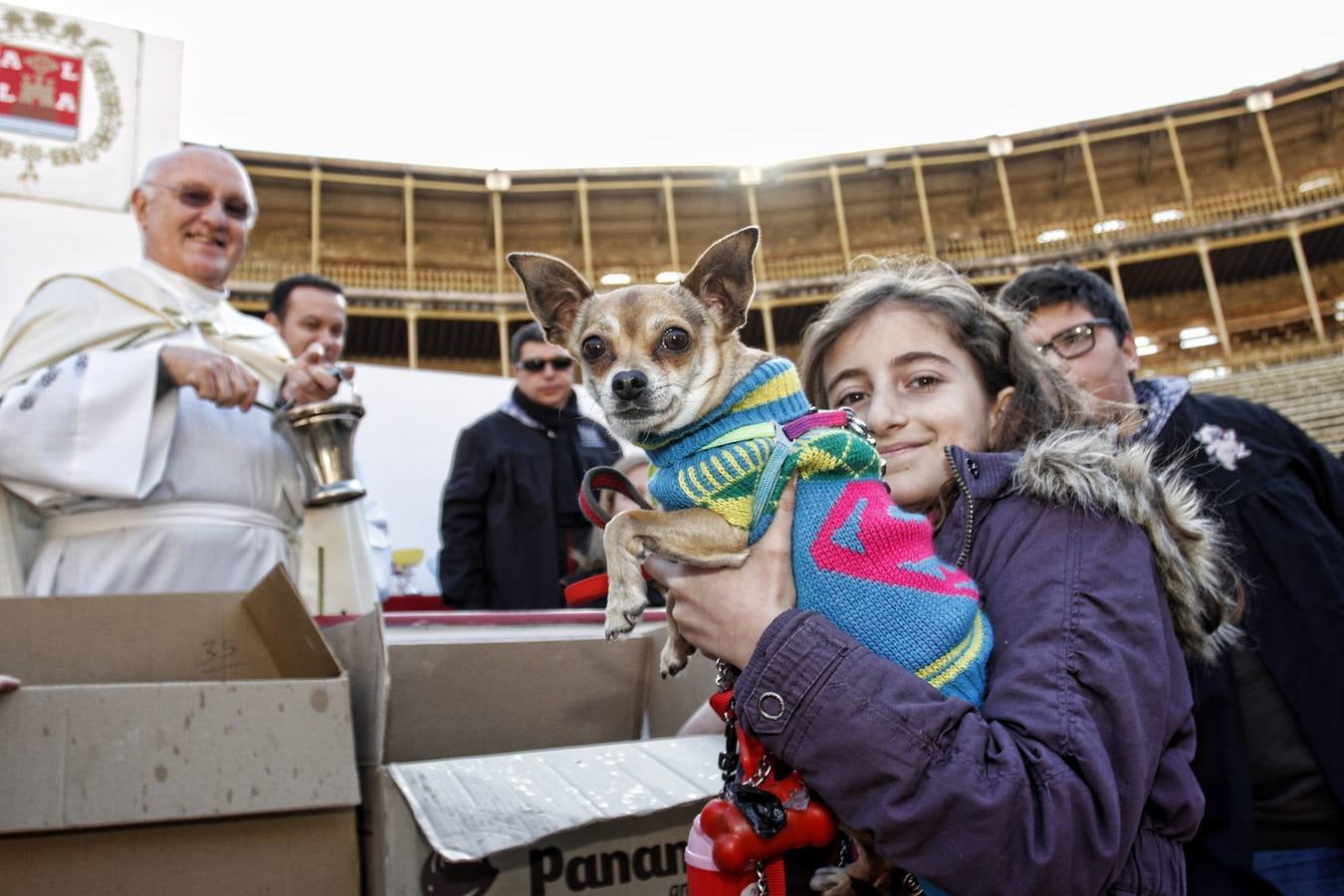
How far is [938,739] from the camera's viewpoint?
113 cm

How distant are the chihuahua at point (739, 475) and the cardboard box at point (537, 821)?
0.73ft

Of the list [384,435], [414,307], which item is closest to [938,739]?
[384,435]

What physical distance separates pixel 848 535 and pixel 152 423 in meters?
2.19

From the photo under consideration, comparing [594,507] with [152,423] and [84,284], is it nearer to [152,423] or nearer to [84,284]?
[152,423]

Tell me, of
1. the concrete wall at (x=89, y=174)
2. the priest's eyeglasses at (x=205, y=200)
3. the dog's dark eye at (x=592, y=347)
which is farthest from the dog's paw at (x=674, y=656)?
the concrete wall at (x=89, y=174)

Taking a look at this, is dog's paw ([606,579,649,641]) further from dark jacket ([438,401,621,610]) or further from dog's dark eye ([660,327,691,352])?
dark jacket ([438,401,621,610])

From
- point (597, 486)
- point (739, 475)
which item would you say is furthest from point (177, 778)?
point (739, 475)

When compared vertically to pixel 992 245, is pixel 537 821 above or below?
below

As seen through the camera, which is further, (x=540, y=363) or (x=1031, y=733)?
(x=540, y=363)

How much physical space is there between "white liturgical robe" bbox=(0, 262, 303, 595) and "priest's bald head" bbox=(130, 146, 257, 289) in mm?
146

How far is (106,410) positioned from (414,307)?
71.9 ft

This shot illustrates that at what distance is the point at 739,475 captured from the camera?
4.66 ft

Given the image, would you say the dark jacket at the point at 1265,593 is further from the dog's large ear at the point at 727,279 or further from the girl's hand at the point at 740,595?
the dog's large ear at the point at 727,279

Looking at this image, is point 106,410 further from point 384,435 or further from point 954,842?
point 384,435
